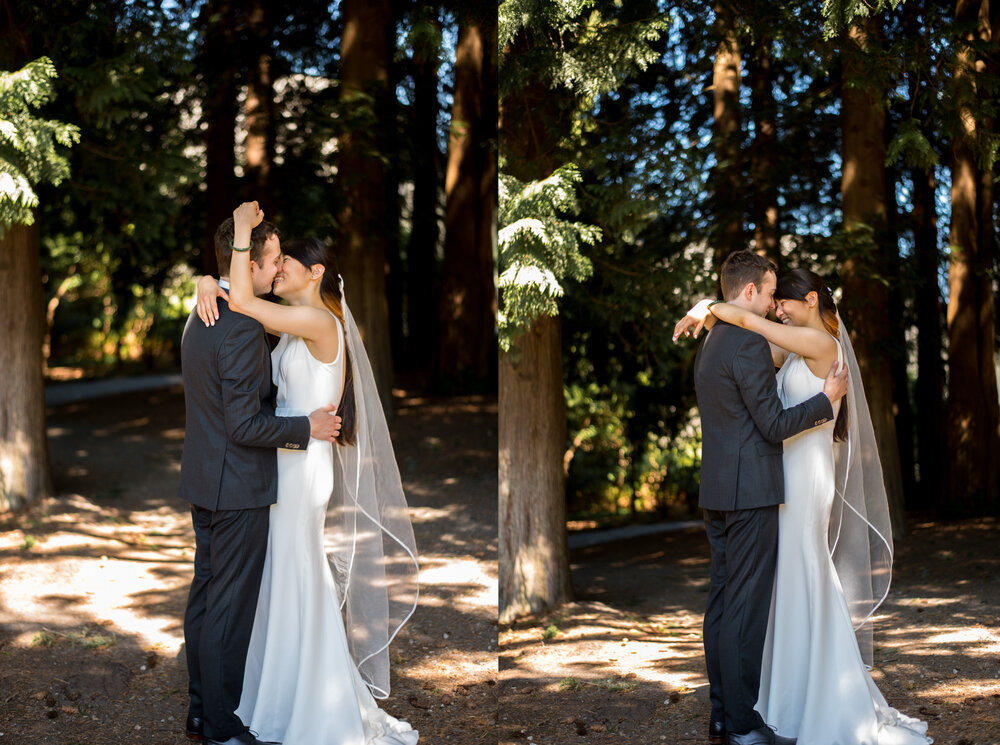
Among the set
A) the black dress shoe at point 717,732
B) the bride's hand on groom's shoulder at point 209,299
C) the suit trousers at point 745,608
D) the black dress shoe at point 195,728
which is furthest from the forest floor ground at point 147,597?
the bride's hand on groom's shoulder at point 209,299

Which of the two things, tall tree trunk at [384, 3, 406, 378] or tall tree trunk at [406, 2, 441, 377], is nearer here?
tall tree trunk at [384, 3, 406, 378]

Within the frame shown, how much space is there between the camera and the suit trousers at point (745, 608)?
3.54 m

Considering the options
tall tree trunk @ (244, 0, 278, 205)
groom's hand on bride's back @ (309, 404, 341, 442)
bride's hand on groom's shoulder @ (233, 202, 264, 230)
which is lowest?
groom's hand on bride's back @ (309, 404, 341, 442)

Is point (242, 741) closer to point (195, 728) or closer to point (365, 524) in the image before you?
point (195, 728)

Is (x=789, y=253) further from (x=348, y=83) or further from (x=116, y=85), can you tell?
(x=116, y=85)

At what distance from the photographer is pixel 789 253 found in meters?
7.00

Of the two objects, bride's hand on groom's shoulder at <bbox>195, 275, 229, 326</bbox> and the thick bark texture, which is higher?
bride's hand on groom's shoulder at <bbox>195, 275, 229, 326</bbox>

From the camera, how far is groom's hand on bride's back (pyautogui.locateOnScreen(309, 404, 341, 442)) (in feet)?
11.5

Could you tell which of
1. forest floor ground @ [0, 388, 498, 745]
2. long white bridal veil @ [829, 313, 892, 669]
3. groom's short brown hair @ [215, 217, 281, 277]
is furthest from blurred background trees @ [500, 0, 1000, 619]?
long white bridal veil @ [829, 313, 892, 669]

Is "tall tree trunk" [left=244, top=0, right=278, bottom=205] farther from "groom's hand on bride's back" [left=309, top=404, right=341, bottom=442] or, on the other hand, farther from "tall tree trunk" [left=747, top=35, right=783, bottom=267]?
"groom's hand on bride's back" [left=309, top=404, right=341, bottom=442]

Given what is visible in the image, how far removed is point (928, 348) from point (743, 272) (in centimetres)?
646

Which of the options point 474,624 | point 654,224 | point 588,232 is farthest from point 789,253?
point 474,624

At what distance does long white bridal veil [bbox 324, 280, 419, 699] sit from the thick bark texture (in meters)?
1.80

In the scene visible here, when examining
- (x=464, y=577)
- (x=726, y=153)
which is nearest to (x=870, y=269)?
(x=726, y=153)
